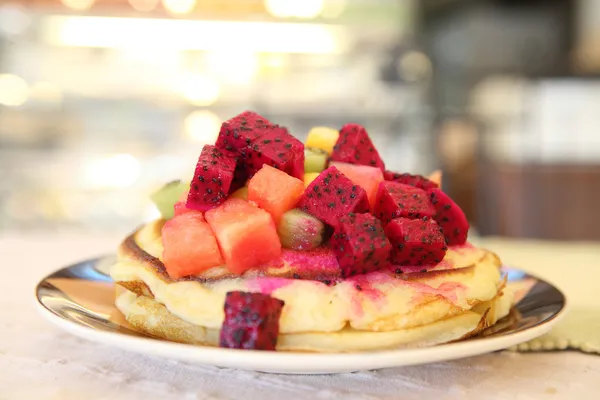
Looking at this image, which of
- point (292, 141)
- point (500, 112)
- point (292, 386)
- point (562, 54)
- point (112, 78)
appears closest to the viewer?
point (292, 386)

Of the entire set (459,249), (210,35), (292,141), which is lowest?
(459,249)

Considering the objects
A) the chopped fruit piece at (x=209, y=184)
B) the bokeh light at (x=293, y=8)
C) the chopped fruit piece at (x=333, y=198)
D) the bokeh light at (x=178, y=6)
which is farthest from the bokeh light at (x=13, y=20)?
the chopped fruit piece at (x=333, y=198)

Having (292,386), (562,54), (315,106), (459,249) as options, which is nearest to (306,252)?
(292,386)

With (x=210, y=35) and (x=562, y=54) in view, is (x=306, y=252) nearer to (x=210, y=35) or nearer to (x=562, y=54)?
(x=210, y=35)

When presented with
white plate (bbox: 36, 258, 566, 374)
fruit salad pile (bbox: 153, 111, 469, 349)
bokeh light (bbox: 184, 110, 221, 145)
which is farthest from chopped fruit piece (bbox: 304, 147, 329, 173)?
bokeh light (bbox: 184, 110, 221, 145)

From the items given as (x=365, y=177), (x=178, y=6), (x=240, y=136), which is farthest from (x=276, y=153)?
(x=178, y=6)
